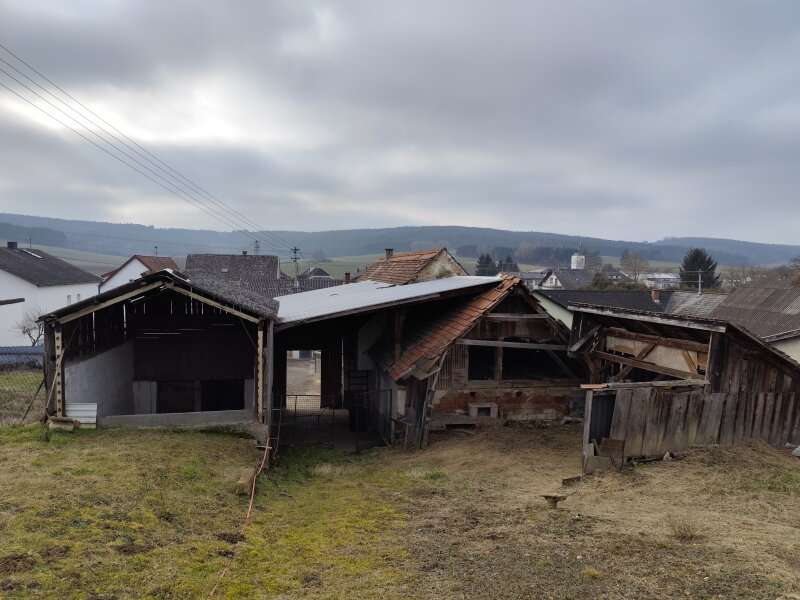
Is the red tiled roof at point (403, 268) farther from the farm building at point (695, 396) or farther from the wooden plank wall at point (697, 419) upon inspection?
the wooden plank wall at point (697, 419)

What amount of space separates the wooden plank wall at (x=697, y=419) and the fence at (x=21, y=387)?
41.1ft

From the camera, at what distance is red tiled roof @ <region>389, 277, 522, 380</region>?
13461mm

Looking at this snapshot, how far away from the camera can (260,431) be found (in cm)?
1223

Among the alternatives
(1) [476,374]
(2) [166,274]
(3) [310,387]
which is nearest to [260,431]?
(2) [166,274]

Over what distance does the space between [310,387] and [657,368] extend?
77.3 feet

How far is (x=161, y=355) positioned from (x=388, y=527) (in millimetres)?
13666

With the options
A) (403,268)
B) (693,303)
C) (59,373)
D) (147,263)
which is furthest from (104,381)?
(147,263)

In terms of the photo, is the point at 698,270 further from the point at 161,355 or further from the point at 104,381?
the point at 104,381

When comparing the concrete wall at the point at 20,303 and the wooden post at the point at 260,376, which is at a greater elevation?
the wooden post at the point at 260,376

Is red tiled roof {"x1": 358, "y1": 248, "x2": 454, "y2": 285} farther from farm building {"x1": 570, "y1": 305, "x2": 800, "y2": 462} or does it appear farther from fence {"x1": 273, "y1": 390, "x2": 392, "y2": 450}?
farm building {"x1": 570, "y1": 305, "x2": 800, "y2": 462}

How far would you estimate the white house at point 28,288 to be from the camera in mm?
33594

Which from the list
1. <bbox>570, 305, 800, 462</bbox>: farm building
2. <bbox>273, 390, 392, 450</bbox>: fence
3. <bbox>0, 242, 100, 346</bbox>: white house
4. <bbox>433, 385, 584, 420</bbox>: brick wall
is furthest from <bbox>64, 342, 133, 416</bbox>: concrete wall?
<bbox>0, 242, 100, 346</bbox>: white house

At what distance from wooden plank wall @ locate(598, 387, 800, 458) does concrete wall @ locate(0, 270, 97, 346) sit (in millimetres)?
38247

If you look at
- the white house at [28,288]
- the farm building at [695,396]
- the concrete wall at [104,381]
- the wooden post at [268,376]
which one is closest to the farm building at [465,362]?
the wooden post at [268,376]
